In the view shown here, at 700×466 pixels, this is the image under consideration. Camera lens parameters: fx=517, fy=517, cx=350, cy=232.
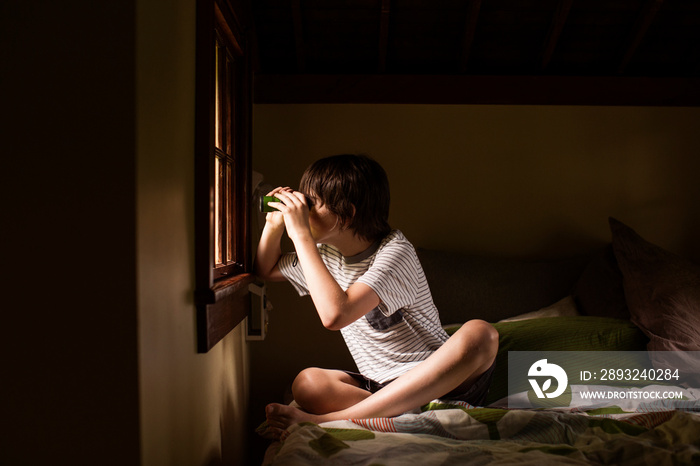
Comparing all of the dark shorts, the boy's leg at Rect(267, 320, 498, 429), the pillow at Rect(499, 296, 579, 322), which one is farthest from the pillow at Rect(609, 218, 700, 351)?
the boy's leg at Rect(267, 320, 498, 429)

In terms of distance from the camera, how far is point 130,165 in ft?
2.58

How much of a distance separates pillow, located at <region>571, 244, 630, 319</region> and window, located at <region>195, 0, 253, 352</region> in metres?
1.42

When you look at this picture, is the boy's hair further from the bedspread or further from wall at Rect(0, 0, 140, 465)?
wall at Rect(0, 0, 140, 465)

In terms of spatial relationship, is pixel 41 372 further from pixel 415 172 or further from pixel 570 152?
pixel 570 152

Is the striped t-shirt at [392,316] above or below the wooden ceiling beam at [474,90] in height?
below

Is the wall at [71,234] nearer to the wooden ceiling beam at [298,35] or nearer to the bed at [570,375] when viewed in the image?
the bed at [570,375]

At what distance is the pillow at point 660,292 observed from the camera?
6.05ft

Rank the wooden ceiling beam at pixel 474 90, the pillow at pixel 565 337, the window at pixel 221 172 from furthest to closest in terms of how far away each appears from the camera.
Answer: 1. the wooden ceiling beam at pixel 474 90
2. the pillow at pixel 565 337
3. the window at pixel 221 172

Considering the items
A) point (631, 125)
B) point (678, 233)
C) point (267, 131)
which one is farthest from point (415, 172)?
point (678, 233)

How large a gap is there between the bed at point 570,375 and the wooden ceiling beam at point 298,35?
1.05 m

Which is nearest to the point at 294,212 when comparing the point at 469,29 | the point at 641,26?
the point at 469,29

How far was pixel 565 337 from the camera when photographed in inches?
76.7

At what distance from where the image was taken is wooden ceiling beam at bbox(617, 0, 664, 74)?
2.20m

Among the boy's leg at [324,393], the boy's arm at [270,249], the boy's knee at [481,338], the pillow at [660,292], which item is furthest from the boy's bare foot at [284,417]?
the pillow at [660,292]
